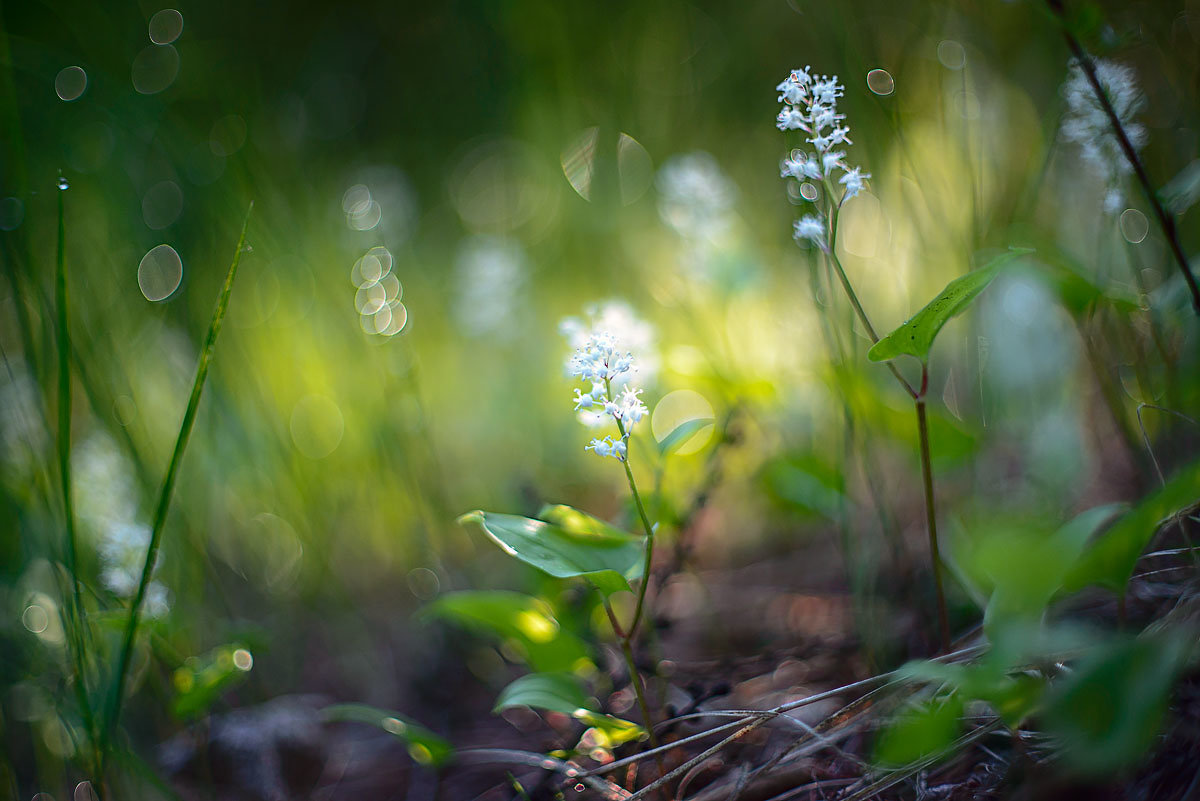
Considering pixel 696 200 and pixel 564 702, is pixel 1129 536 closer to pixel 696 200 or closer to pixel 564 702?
pixel 564 702

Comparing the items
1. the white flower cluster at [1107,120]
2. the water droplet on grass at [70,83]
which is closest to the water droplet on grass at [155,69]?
the water droplet on grass at [70,83]

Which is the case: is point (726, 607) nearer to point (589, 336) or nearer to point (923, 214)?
point (589, 336)

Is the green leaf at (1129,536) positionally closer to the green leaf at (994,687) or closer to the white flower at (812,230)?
the green leaf at (994,687)

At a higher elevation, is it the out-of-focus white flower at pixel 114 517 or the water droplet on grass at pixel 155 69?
the water droplet on grass at pixel 155 69

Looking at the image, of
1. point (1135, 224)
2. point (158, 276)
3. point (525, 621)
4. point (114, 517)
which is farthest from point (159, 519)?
point (1135, 224)

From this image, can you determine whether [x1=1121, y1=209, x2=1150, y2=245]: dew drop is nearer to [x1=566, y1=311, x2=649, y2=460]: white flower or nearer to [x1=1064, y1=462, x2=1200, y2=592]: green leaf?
[x1=1064, y1=462, x2=1200, y2=592]: green leaf

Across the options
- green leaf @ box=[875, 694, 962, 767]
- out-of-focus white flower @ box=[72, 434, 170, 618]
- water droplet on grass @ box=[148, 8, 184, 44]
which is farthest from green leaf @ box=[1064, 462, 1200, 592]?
water droplet on grass @ box=[148, 8, 184, 44]
